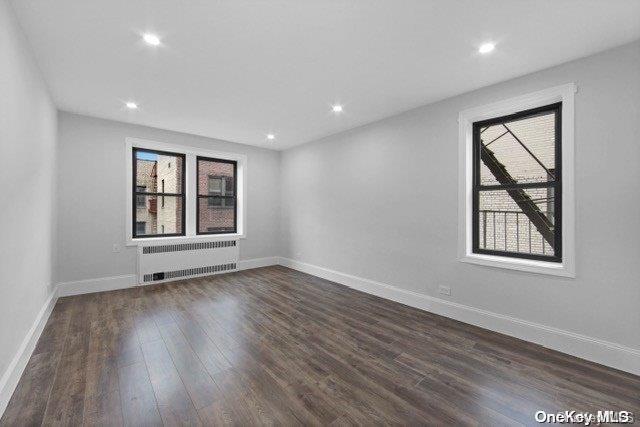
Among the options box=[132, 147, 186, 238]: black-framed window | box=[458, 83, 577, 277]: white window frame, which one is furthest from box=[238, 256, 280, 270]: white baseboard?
box=[458, 83, 577, 277]: white window frame

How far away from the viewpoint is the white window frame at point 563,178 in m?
2.50

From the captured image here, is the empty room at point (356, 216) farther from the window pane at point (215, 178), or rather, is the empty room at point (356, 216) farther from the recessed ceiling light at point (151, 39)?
the window pane at point (215, 178)

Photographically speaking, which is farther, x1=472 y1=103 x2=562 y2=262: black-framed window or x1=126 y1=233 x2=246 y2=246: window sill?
x1=126 y1=233 x2=246 y2=246: window sill

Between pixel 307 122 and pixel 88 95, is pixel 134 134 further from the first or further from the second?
pixel 307 122

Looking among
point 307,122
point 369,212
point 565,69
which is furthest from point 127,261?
point 565,69

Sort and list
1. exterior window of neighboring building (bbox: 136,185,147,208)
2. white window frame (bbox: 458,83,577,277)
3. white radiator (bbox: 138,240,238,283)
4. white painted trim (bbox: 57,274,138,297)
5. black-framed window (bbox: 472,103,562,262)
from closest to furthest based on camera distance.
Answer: white window frame (bbox: 458,83,577,277), black-framed window (bbox: 472,103,562,262), white painted trim (bbox: 57,274,138,297), white radiator (bbox: 138,240,238,283), exterior window of neighboring building (bbox: 136,185,147,208)

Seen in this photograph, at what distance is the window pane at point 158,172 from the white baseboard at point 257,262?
1.88 m

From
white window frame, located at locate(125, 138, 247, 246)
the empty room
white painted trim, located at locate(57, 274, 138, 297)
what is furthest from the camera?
white window frame, located at locate(125, 138, 247, 246)

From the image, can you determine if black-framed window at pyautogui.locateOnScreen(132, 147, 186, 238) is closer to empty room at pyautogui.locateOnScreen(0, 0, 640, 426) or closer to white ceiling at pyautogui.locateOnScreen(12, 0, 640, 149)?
empty room at pyautogui.locateOnScreen(0, 0, 640, 426)

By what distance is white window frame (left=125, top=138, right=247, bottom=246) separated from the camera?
4461mm

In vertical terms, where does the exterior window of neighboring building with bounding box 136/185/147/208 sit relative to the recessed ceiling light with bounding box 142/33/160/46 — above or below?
below

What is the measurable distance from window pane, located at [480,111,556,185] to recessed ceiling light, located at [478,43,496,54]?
3.34 feet

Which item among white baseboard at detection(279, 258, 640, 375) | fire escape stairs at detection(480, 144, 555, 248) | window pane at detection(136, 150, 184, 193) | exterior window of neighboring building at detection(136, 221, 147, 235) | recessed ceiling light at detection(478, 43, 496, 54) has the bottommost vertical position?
white baseboard at detection(279, 258, 640, 375)

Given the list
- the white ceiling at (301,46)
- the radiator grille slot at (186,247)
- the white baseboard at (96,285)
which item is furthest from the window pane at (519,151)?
the white baseboard at (96,285)
